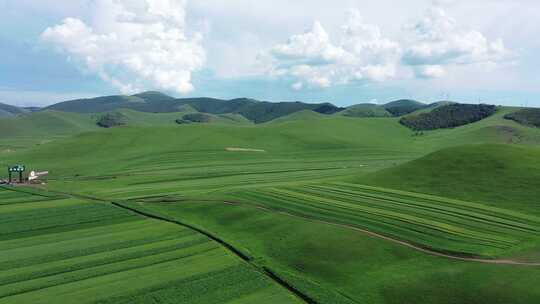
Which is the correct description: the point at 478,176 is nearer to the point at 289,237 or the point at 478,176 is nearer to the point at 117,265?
the point at 289,237

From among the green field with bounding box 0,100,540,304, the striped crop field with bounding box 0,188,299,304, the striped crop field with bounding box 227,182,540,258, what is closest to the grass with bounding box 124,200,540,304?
the green field with bounding box 0,100,540,304

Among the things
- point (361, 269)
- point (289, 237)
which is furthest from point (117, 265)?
point (361, 269)

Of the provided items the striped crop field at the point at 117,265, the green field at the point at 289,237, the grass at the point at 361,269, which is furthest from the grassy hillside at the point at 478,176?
the striped crop field at the point at 117,265

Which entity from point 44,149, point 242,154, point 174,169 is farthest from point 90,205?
point 44,149

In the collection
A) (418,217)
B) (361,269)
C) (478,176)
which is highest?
(478,176)

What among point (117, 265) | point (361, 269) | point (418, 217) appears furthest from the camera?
point (418, 217)

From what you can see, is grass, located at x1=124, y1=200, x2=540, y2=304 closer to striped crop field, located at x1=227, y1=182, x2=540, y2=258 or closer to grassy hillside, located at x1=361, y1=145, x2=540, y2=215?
striped crop field, located at x1=227, y1=182, x2=540, y2=258
